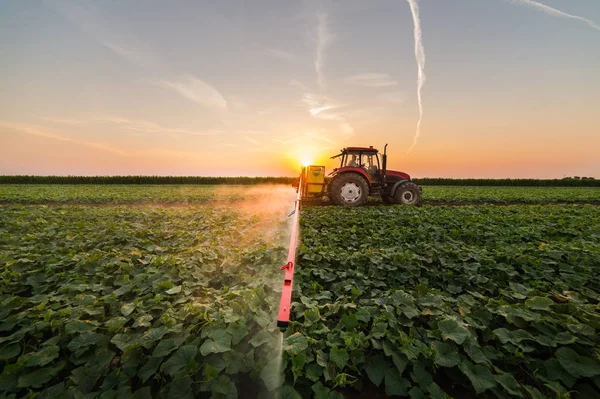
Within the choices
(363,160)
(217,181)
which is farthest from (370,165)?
(217,181)

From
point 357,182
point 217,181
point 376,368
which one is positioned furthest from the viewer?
point 217,181

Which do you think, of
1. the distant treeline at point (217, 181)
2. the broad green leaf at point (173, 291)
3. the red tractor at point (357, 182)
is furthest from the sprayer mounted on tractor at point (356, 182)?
the distant treeline at point (217, 181)

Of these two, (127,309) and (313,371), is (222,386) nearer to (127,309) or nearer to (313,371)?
(313,371)

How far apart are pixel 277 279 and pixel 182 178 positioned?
44.8 m

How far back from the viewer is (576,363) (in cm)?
224

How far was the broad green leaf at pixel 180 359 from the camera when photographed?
2.20m

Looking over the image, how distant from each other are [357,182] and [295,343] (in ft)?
32.3

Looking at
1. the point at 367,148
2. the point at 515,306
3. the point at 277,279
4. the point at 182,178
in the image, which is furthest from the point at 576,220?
the point at 182,178

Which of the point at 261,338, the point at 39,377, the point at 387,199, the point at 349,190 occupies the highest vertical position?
the point at 349,190

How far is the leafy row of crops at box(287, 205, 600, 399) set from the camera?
7.31 ft

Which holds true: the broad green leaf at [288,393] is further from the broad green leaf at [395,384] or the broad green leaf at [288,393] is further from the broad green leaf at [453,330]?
the broad green leaf at [453,330]

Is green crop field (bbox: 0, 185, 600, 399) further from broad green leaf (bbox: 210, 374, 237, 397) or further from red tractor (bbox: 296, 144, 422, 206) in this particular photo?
red tractor (bbox: 296, 144, 422, 206)

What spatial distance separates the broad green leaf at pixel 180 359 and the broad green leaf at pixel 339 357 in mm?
1222

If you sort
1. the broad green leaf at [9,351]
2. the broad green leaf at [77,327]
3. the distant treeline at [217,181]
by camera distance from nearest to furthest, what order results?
the broad green leaf at [9,351] → the broad green leaf at [77,327] → the distant treeline at [217,181]
